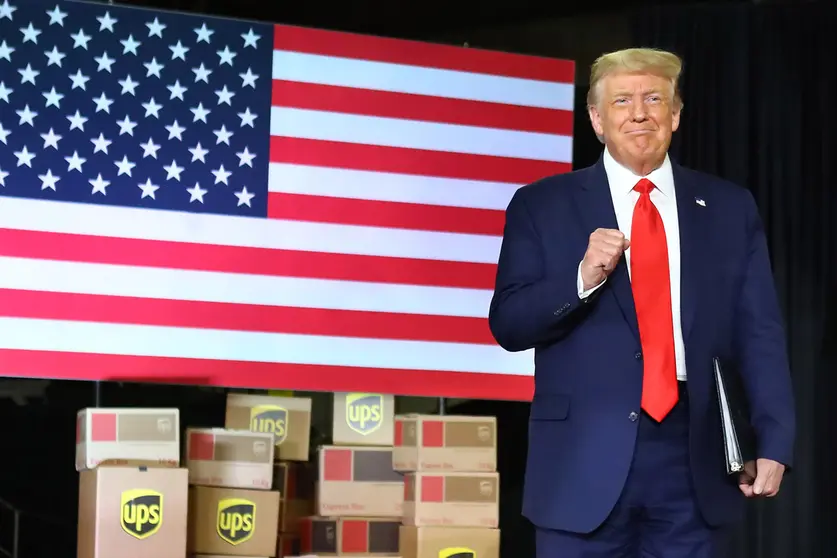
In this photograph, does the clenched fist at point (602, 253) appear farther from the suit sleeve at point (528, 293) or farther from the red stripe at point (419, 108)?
the red stripe at point (419, 108)

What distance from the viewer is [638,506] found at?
1880 mm

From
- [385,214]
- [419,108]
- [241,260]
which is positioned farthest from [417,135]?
[241,260]

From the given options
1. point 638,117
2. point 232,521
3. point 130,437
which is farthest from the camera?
point 232,521

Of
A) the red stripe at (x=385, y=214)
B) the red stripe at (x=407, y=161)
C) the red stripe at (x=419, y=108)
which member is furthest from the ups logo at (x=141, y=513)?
the red stripe at (x=419, y=108)

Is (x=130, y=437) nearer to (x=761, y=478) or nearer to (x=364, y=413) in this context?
(x=364, y=413)

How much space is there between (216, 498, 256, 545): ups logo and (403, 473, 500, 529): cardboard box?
0.54 metres

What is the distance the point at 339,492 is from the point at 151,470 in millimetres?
772

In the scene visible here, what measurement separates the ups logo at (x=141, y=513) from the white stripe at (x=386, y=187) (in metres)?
1.09

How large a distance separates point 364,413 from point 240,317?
569 mm

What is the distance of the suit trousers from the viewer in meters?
1.88

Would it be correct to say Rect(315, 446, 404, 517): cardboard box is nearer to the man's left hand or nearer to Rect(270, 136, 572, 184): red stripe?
Rect(270, 136, 572, 184): red stripe

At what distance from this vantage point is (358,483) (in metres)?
4.18

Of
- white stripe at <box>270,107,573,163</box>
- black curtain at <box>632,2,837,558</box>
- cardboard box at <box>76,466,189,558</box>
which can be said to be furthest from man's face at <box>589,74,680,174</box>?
black curtain at <box>632,2,837,558</box>

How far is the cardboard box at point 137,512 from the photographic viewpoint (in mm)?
3525
